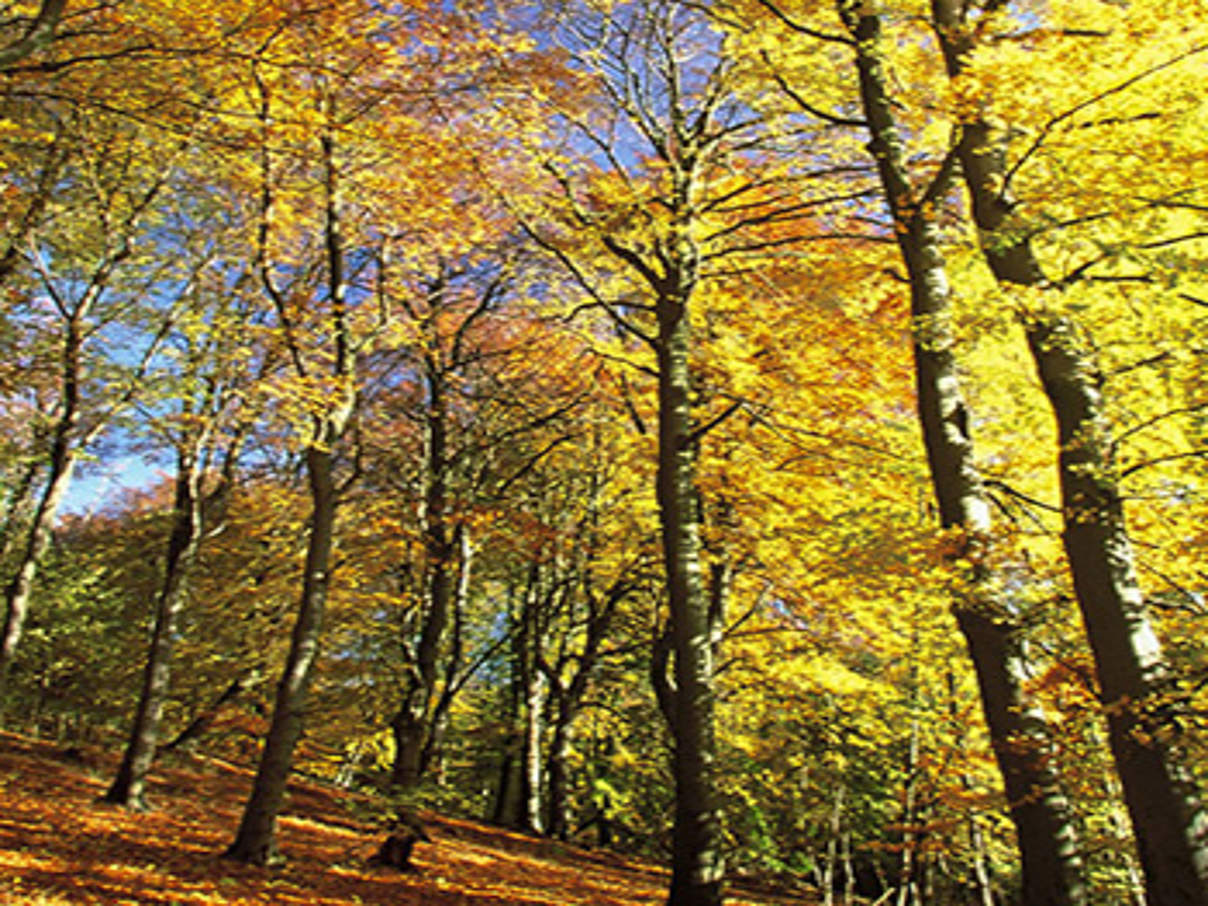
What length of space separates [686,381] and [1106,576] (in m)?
4.50

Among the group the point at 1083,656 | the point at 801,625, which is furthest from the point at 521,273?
the point at 1083,656

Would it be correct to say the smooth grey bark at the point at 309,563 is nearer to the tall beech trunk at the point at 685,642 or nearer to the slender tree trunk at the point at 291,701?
the slender tree trunk at the point at 291,701

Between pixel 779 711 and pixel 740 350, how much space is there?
212 inches

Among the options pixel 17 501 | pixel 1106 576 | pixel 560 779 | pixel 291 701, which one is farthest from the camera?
pixel 17 501

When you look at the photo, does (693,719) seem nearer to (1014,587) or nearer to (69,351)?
(1014,587)

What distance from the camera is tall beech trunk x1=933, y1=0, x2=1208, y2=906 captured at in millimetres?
3730

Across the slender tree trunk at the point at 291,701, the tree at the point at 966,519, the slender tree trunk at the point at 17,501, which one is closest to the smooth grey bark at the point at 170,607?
the slender tree trunk at the point at 291,701

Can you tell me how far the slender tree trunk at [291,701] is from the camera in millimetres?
6910

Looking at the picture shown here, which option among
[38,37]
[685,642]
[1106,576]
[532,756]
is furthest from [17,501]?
[1106,576]

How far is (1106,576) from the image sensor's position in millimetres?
4449

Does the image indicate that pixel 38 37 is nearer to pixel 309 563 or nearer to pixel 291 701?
pixel 309 563

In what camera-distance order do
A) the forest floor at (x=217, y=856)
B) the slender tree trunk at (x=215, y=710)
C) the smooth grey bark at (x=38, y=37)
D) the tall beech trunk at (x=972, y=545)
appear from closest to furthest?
the smooth grey bark at (x=38, y=37) → the tall beech trunk at (x=972, y=545) → the forest floor at (x=217, y=856) → the slender tree trunk at (x=215, y=710)

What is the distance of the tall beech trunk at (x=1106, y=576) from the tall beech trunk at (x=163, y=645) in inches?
382

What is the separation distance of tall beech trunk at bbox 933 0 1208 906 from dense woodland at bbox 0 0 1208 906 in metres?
0.03
